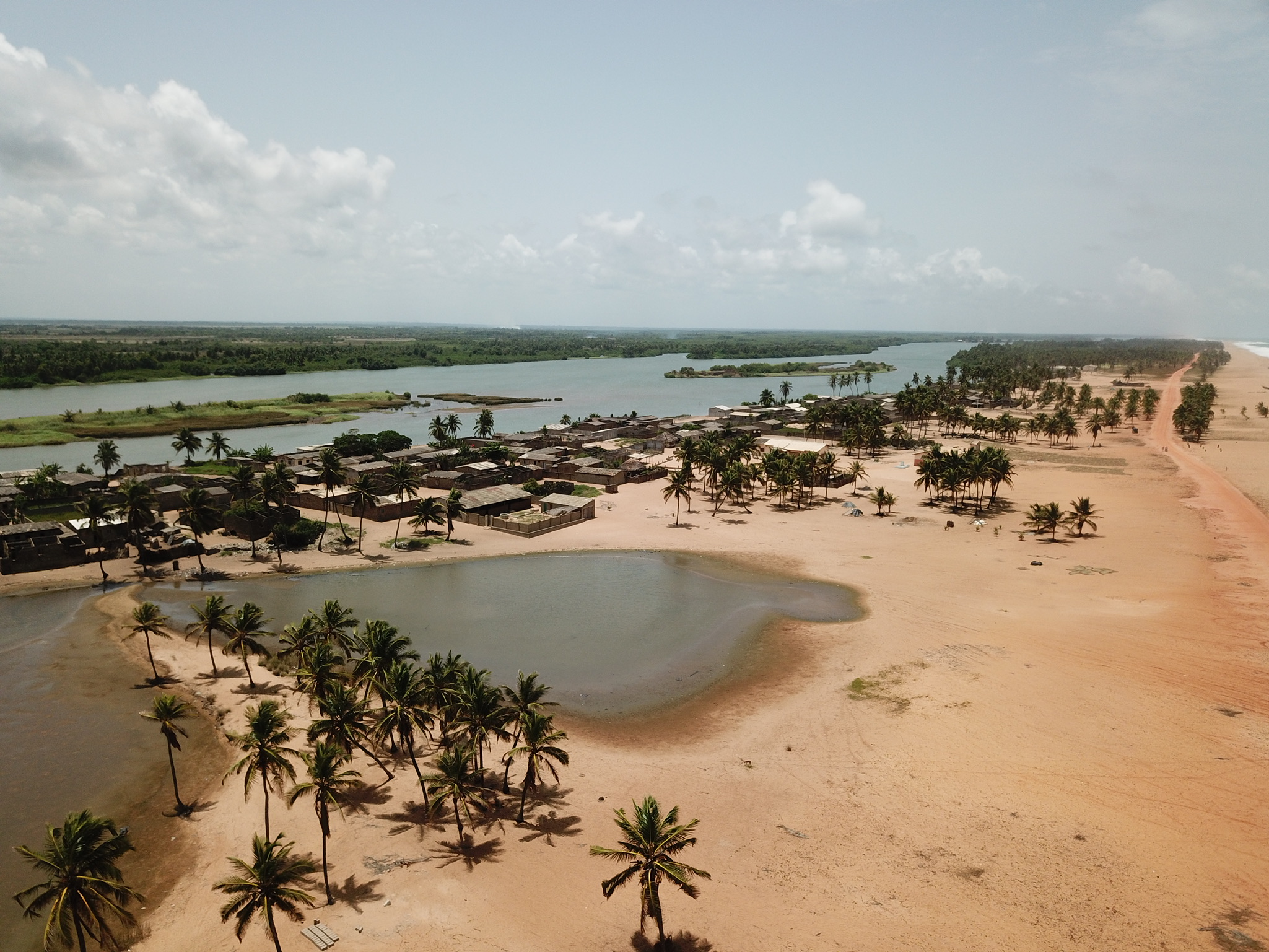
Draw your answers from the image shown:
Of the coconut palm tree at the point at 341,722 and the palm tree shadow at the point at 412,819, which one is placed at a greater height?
the coconut palm tree at the point at 341,722

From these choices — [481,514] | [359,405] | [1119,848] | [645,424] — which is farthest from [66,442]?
[1119,848]

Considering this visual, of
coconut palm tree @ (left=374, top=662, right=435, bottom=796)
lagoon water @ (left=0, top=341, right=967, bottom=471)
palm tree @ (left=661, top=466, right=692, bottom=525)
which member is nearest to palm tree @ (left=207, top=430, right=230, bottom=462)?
lagoon water @ (left=0, top=341, right=967, bottom=471)

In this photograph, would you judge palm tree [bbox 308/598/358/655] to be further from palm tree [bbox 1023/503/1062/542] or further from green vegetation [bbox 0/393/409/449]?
green vegetation [bbox 0/393/409/449]

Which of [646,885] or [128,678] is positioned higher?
[646,885]

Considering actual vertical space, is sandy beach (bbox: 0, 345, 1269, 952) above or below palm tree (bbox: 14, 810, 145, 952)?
below

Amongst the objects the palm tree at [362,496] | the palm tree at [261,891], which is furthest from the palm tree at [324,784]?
the palm tree at [362,496]

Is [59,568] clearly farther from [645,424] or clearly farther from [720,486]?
[645,424]

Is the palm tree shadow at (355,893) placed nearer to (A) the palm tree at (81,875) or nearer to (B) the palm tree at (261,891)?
(B) the palm tree at (261,891)
